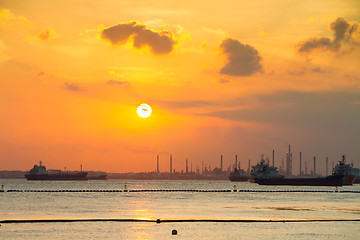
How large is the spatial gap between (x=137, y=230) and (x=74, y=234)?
7024 millimetres

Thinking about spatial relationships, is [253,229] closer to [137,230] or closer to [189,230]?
[189,230]

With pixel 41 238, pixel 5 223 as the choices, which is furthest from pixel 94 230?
pixel 5 223

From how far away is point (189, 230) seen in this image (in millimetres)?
61844

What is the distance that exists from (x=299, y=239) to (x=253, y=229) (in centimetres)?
853

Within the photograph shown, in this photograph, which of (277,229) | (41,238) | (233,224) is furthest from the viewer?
(233,224)

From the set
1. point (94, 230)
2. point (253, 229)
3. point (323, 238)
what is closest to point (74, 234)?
point (94, 230)

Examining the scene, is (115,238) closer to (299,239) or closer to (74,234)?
(74,234)

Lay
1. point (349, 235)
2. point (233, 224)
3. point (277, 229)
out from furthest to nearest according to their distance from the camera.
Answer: point (233, 224) → point (277, 229) → point (349, 235)

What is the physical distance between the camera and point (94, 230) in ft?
202

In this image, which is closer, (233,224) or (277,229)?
(277,229)

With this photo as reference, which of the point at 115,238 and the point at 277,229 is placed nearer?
the point at 115,238

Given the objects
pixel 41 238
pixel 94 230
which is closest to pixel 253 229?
pixel 94 230

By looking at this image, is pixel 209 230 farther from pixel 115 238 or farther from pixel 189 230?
pixel 115 238

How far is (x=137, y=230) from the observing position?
61.5m
